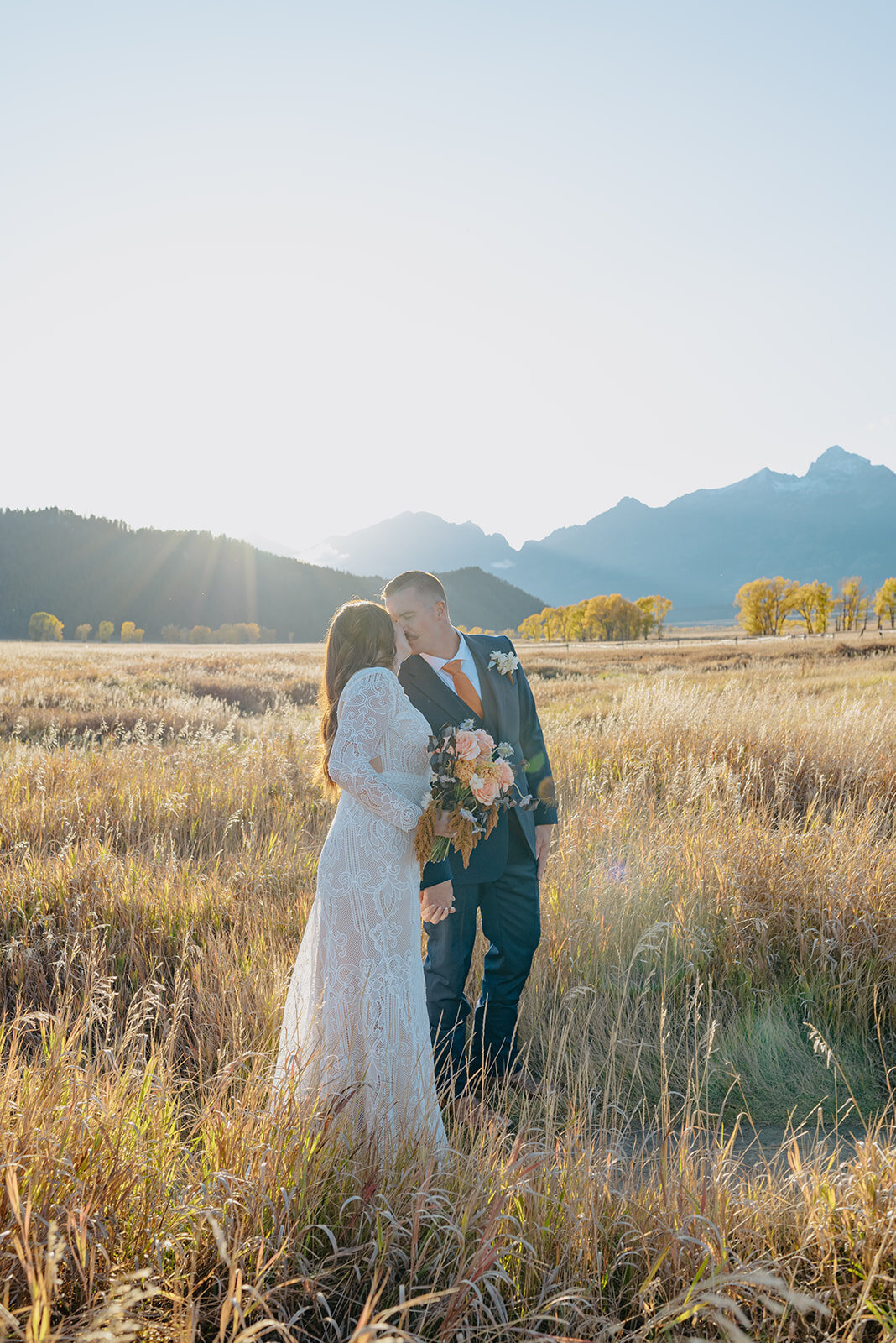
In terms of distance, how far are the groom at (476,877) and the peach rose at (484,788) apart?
0.55m

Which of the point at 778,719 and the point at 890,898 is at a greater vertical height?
the point at 778,719

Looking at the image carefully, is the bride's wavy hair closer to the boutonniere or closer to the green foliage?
the boutonniere

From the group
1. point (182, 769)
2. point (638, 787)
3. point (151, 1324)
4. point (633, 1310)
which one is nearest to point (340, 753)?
point (151, 1324)

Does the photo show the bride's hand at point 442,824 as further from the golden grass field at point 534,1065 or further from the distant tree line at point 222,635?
the distant tree line at point 222,635

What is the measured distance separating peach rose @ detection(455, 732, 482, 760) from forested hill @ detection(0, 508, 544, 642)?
509 ft

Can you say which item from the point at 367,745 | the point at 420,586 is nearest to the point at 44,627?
the point at 420,586

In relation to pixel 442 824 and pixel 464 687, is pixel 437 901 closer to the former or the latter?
pixel 442 824

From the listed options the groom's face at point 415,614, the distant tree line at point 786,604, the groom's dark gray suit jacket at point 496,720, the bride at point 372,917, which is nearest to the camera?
the bride at point 372,917

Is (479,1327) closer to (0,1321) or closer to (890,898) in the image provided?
(0,1321)

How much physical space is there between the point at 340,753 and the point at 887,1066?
304 centimetres

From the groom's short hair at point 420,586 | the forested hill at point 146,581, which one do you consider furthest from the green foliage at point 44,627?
the groom's short hair at point 420,586

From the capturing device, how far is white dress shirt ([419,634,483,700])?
11.1 feet

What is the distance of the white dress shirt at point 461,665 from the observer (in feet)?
11.1

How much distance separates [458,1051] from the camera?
Result: 3.32 meters
